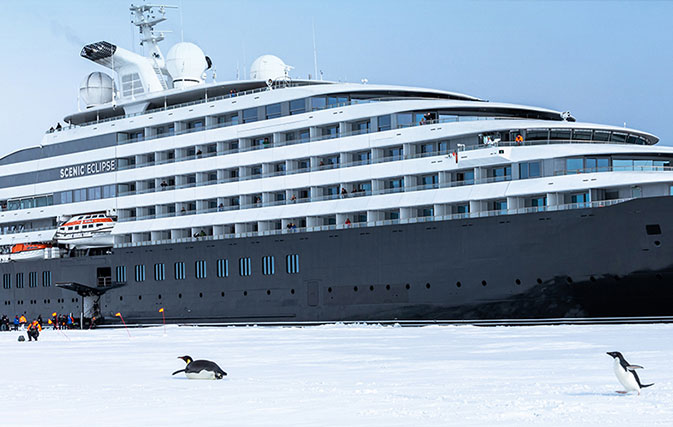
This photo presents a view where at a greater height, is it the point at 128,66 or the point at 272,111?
the point at 128,66

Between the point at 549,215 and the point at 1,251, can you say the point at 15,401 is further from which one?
the point at 1,251

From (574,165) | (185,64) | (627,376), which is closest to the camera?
(627,376)

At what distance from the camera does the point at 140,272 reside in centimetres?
5059

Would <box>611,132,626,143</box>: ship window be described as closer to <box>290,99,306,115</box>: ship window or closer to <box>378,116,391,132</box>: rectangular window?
<box>378,116,391,132</box>: rectangular window

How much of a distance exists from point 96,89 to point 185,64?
6.63 meters

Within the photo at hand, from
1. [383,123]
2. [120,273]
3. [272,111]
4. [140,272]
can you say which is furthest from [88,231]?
[383,123]

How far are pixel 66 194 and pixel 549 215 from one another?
31355 mm

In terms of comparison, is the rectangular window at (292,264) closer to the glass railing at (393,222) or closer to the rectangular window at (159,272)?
the glass railing at (393,222)

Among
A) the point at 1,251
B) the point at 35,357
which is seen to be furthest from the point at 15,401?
the point at 1,251

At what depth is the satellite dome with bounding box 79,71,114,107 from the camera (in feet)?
185

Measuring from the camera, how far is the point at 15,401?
14812 mm

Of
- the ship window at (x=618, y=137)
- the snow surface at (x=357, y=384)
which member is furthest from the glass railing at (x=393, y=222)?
the snow surface at (x=357, y=384)

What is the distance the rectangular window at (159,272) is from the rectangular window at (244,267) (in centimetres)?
554

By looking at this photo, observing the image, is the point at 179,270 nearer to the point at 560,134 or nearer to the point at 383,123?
the point at 383,123
